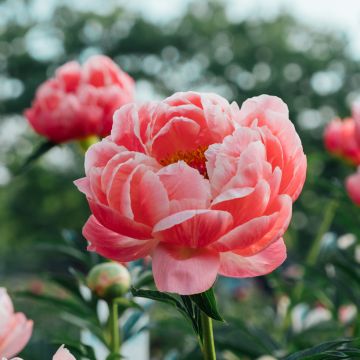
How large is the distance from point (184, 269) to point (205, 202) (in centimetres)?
5

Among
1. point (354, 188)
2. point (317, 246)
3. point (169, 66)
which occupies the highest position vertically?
point (354, 188)

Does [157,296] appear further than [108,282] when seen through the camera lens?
No

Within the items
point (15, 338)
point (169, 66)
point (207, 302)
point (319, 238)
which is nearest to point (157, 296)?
point (207, 302)

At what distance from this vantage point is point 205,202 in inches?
17.8

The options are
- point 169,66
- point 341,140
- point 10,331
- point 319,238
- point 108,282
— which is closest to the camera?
point 10,331

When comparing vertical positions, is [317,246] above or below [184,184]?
below

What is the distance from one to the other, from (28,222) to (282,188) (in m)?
15.4

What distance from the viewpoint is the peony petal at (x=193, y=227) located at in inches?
17.2

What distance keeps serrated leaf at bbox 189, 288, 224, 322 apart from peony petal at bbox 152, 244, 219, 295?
0.07ft

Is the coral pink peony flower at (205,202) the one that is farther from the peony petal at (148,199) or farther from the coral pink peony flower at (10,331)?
the coral pink peony flower at (10,331)

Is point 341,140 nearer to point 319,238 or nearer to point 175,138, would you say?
point 319,238

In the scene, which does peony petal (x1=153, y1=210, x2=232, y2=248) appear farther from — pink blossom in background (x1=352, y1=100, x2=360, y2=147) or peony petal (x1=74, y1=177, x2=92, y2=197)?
pink blossom in background (x1=352, y1=100, x2=360, y2=147)

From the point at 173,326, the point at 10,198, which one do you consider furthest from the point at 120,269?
the point at 10,198

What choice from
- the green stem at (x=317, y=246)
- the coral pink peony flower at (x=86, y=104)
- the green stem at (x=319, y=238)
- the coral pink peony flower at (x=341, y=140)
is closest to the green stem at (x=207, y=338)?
the coral pink peony flower at (x=86, y=104)
